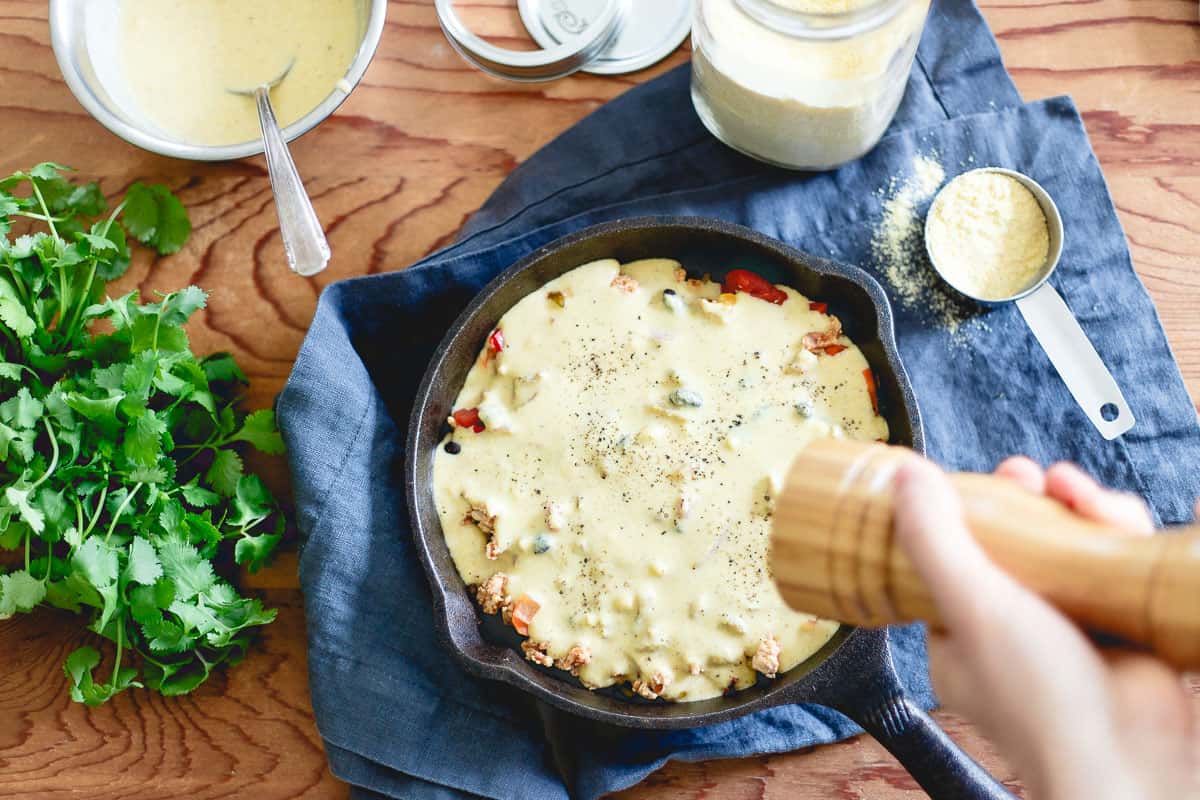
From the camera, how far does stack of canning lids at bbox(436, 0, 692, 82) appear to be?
1.74 meters

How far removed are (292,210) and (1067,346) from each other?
127cm

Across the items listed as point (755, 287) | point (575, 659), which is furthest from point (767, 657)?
point (755, 287)

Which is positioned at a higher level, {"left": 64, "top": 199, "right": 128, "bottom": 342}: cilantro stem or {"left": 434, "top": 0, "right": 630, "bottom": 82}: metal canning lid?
{"left": 434, "top": 0, "right": 630, "bottom": 82}: metal canning lid

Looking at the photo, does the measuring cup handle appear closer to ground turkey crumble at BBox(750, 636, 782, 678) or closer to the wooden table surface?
the wooden table surface

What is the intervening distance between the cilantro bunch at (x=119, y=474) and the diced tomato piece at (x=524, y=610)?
39 centimetres

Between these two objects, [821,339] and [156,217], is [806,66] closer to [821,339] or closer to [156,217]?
[821,339]

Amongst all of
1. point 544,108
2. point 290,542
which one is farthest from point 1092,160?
point 290,542

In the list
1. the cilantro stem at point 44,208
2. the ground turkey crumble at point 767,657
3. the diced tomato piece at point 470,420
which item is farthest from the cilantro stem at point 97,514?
the ground turkey crumble at point 767,657

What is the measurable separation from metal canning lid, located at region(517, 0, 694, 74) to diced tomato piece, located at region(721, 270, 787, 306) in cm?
47

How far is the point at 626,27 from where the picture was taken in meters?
1.80

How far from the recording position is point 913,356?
1663mm

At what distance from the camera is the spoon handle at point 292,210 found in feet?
5.29

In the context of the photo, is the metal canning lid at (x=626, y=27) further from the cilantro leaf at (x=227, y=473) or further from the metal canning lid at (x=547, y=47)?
the cilantro leaf at (x=227, y=473)

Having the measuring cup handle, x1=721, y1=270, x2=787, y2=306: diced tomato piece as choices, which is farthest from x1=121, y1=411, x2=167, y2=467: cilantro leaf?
the measuring cup handle
